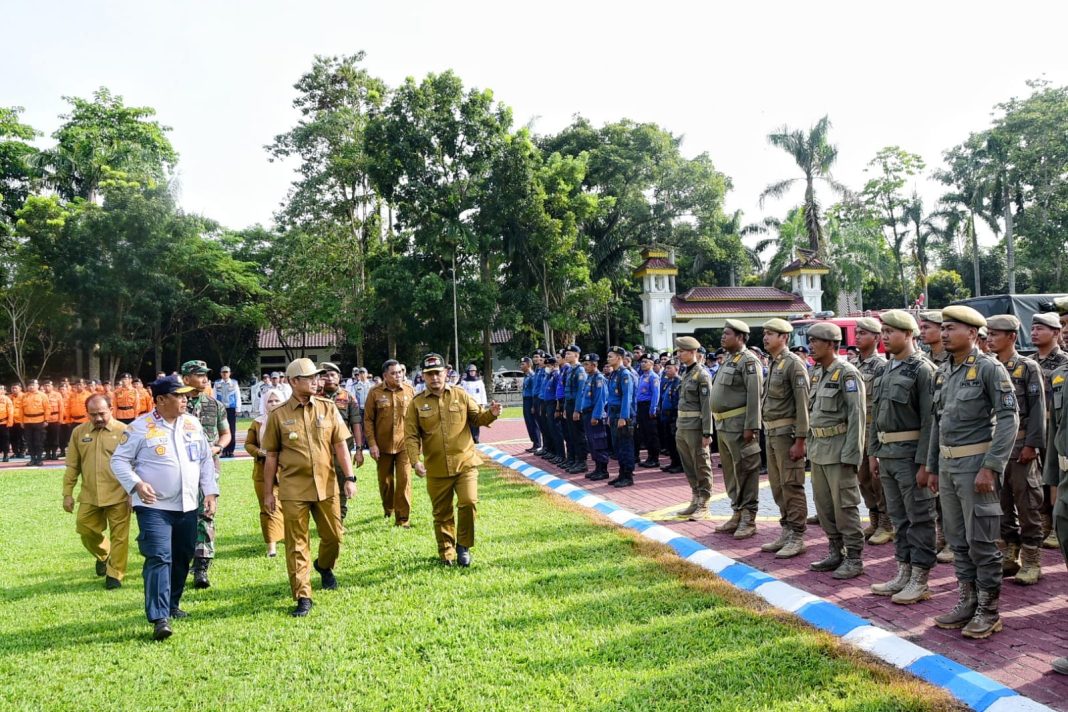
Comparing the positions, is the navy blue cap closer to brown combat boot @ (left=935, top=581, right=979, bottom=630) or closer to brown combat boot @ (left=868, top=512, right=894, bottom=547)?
brown combat boot @ (left=935, top=581, right=979, bottom=630)

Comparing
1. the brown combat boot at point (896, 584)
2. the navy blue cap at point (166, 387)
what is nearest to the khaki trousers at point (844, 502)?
the brown combat boot at point (896, 584)

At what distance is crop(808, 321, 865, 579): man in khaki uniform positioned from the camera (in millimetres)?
5773

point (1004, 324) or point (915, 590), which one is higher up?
point (1004, 324)

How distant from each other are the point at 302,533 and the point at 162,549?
947mm

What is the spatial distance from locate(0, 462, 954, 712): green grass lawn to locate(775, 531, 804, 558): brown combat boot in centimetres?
85

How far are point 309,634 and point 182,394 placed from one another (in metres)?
2.00

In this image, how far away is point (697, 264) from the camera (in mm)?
41156

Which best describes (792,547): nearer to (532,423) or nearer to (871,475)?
(871,475)

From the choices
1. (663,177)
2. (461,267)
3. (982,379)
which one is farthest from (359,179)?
(982,379)

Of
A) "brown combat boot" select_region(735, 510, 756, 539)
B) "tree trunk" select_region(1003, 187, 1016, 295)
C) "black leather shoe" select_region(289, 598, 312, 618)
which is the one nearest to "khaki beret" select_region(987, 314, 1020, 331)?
"brown combat boot" select_region(735, 510, 756, 539)

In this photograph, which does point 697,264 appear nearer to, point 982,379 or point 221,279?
point 221,279

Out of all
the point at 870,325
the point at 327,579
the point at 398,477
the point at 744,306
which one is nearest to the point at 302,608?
the point at 327,579

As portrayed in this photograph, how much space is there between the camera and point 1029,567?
566 centimetres

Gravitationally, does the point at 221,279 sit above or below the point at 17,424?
above
